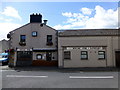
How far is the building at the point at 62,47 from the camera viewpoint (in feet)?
56.6

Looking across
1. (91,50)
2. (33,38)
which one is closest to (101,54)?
(91,50)

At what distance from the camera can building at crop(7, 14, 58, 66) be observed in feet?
64.2

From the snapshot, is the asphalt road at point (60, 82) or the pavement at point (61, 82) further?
the asphalt road at point (60, 82)

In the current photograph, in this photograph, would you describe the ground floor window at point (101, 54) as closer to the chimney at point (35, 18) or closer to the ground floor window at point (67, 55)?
the ground floor window at point (67, 55)

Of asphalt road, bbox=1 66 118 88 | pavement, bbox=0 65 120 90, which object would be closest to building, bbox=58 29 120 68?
pavement, bbox=0 65 120 90

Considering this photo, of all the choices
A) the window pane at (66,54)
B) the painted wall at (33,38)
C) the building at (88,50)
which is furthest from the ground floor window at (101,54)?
the painted wall at (33,38)

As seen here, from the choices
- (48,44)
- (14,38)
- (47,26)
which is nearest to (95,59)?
(48,44)

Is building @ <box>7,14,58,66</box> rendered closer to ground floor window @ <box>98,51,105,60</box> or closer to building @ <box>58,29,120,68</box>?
building @ <box>58,29,120,68</box>

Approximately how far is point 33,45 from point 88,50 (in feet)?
28.1

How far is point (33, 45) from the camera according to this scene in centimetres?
1991

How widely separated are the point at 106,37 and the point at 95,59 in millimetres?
3430

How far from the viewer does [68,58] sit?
57.3 ft

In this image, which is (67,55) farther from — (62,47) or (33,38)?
(33,38)

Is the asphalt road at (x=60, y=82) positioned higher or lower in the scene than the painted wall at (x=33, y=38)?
lower
